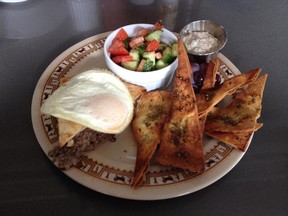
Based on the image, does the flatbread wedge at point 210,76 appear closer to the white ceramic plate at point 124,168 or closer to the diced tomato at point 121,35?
the white ceramic plate at point 124,168

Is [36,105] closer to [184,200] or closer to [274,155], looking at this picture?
[184,200]

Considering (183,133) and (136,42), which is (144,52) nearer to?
(136,42)

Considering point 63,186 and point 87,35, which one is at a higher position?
point 87,35

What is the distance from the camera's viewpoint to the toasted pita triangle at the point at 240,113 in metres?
1.98

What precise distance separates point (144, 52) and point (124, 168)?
0.81 m

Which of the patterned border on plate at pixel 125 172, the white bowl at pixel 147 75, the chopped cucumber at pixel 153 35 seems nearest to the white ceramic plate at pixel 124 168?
the patterned border on plate at pixel 125 172

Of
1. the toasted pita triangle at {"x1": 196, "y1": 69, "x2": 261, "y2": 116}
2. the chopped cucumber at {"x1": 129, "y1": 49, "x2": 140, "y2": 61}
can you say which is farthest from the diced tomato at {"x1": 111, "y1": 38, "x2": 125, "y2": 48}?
the toasted pita triangle at {"x1": 196, "y1": 69, "x2": 261, "y2": 116}

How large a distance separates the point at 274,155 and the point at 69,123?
130 centimetres

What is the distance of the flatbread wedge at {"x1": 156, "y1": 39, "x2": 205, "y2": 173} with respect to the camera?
1836 millimetres

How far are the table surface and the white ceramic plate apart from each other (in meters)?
0.13

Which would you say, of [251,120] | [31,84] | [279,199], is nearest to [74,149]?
[31,84]

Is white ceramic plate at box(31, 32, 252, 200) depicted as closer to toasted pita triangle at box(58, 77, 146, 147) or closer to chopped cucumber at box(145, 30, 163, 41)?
toasted pita triangle at box(58, 77, 146, 147)

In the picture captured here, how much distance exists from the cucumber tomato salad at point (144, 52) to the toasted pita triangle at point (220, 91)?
1.15 feet

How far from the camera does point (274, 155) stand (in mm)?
2143
